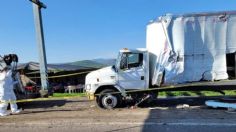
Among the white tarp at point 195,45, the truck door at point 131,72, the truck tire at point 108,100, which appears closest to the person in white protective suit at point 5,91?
the truck tire at point 108,100

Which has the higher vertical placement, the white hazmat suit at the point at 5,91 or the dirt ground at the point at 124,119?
the white hazmat suit at the point at 5,91

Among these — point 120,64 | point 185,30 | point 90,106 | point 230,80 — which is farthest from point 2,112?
point 230,80

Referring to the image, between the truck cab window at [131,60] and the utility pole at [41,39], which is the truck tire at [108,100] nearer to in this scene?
the truck cab window at [131,60]

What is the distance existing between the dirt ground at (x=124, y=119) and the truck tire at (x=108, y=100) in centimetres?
25

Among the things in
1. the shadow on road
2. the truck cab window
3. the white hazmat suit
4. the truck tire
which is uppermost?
the truck cab window

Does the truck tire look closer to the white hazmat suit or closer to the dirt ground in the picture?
the dirt ground

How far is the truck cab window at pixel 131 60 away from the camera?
14203 millimetres

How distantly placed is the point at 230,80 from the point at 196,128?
14.0ft

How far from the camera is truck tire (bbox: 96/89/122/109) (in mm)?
14117

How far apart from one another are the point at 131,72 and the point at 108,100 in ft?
4.17

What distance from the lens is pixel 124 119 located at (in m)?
11.4

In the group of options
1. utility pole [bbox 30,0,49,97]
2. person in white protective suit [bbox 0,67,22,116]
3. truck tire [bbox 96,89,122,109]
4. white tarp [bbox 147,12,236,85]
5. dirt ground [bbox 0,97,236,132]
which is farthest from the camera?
utility pole [bbox 30,0,49,97]

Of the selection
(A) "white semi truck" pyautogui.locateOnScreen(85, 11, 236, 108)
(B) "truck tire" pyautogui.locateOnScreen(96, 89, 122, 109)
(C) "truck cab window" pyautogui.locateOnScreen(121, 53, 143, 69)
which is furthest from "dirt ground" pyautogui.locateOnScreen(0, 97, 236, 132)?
(C) "truck cab window" pyautogui.locateOnScreen(121, 53, 143, 69)

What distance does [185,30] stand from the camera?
Result: 1379cm
